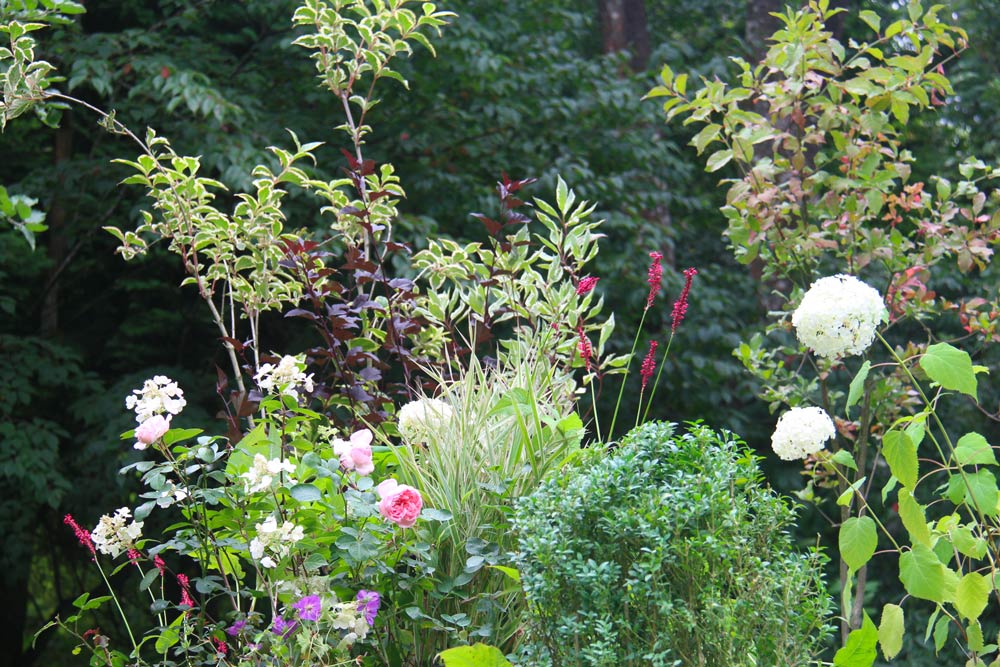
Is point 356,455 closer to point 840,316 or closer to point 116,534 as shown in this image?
point 116,534

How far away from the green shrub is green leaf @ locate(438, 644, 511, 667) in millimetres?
53

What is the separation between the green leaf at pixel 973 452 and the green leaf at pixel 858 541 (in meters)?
0.23

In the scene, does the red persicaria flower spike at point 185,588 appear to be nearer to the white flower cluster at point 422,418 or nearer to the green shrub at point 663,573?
the white flower cluster at point 422,418

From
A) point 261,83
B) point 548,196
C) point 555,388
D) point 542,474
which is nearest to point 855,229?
point 555,388

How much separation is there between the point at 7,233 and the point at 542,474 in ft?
15.8

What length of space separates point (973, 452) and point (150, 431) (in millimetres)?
1747

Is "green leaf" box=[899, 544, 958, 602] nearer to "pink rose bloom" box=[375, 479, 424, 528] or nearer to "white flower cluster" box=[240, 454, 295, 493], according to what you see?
"pink rose bloom" box=[375, 479, 424, 528]

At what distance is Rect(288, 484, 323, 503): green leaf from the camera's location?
2033 millimetres

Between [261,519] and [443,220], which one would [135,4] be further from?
[261,519]

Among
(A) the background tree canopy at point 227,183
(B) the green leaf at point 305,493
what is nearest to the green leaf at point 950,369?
(B) the green leaf at point 305,493

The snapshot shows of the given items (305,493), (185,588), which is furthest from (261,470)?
(185,588)

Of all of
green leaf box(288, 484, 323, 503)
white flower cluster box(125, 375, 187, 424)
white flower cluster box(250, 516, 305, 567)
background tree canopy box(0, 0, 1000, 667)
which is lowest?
background tree canopy box(0, 0, 1000, 667)

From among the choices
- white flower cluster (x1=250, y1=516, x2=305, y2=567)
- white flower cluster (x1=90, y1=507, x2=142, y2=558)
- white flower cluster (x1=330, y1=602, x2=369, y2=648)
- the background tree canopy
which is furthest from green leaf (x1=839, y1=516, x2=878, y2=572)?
the background tree canopy

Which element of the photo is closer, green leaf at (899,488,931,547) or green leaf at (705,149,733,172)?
green leaf at (899,488,931,547)
